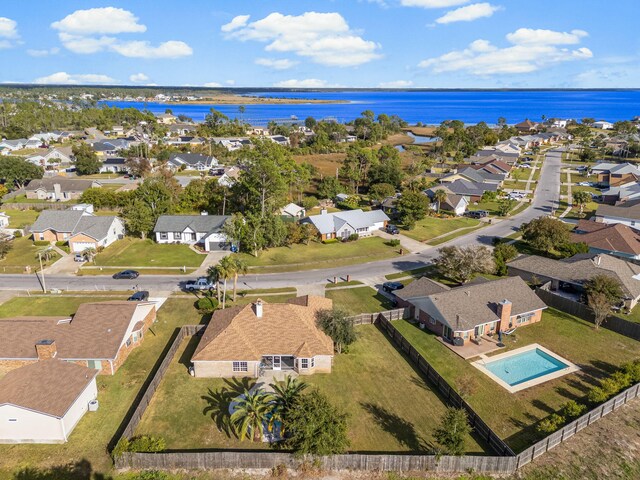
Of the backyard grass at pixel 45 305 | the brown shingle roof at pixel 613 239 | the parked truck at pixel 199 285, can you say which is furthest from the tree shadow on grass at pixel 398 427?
the brown shingle roof at pixel 613 239

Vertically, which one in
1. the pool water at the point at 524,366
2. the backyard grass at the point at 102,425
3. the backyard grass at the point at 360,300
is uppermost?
the backyard grass at the point at 360,300

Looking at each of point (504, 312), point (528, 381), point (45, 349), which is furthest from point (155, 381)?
point (504, 312)

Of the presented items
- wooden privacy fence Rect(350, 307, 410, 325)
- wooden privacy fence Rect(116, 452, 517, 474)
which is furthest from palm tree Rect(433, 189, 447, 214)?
wooden privacy fence Rect(116, 452, 517, 474)

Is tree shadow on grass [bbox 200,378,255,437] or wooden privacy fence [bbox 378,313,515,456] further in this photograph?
tree shadow on grass [bbox 200,378,255,437]

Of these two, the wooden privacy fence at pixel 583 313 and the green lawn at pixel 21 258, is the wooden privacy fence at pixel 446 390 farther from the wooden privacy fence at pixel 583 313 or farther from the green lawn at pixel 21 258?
the green lawn at pixel 21 258

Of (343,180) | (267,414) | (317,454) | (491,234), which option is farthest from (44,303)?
(343,180)

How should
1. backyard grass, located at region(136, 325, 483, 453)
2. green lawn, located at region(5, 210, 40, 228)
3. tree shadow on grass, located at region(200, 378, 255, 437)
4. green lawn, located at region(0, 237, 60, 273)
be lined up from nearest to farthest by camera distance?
backyard grass, located at region(136, 325, 483, 453) → tree shadow on grass, located at region(200, 378, 255, 437) → green lawn, located at region(0, 237, 60, 273) → green lawn, located at region(5, 210, 40, 228)

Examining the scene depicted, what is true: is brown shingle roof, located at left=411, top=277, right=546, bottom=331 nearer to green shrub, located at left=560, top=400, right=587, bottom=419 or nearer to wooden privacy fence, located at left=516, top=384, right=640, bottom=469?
green shrub, located at left=560, top=400, right=587, bottom=419
